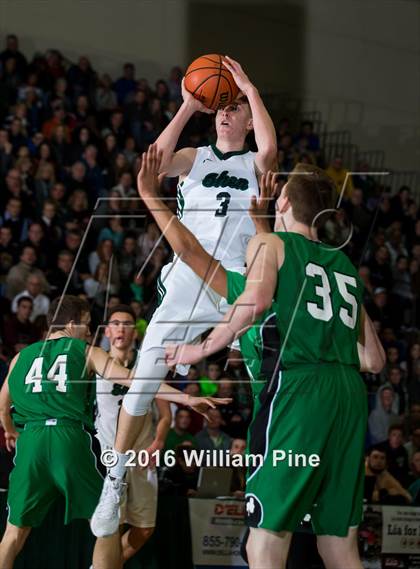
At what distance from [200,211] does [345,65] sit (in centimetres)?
1554

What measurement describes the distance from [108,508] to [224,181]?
2.45 m

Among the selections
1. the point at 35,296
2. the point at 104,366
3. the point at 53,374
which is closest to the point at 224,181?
the point at 104,366

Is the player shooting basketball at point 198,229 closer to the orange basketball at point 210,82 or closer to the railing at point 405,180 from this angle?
the orange basketball at point 210,82

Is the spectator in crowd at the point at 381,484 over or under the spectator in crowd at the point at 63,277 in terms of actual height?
under

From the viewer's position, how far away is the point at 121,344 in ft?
29.0

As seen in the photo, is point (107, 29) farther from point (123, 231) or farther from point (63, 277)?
point (63, 277)

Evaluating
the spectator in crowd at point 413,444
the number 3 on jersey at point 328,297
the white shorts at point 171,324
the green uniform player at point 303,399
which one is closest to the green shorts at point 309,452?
the green uniform player at point 303,399

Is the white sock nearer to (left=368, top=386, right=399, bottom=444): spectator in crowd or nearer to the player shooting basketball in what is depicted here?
the player shooting basketball

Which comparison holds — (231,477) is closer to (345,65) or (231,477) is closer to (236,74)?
(236,74)

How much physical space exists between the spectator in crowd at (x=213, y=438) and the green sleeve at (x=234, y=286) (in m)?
5.82

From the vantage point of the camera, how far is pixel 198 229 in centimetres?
745

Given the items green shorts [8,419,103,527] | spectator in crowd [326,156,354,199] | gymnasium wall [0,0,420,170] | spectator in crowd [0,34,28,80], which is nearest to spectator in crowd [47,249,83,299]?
spectator in crowd [0,34,28,80]

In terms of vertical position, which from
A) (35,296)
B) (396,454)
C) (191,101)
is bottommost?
(396,454)

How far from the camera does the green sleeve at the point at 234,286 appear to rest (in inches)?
220
